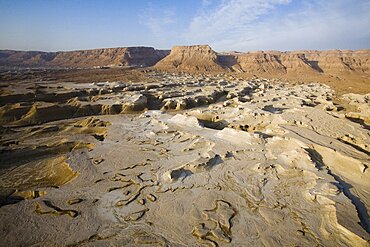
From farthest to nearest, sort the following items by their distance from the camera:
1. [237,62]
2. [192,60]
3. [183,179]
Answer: [237,62], [192,60], [183,179]

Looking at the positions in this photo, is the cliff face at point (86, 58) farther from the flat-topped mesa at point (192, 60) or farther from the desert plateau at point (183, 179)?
the desert plateau at point (183, 179)

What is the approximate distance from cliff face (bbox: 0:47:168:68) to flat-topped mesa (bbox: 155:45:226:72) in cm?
1135

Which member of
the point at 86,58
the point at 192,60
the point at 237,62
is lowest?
the point at 86,58

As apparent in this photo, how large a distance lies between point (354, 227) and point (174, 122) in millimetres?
10517

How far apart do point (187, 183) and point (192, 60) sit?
56571mm

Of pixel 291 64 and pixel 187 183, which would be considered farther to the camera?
pixel 291 64

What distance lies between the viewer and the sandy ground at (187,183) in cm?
634

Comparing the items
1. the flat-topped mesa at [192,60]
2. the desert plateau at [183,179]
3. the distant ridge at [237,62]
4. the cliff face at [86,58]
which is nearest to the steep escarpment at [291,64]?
the distant ridge at [237,62]

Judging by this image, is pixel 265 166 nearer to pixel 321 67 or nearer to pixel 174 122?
pixel 174 122

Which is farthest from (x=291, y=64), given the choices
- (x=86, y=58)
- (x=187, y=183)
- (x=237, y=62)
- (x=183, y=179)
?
(x=86, y=58)

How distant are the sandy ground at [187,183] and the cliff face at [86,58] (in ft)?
198

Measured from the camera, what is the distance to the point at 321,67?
6356cm

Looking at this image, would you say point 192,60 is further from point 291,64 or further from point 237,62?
point 291,64

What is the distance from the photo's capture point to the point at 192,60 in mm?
62156
